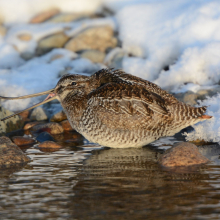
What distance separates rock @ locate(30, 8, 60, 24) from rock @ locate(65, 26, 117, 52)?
1.73 meters

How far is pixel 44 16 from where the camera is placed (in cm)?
1474

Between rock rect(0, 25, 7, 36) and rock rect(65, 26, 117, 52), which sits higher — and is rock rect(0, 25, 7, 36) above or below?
above

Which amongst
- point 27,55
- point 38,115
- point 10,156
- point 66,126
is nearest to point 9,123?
point 38,115

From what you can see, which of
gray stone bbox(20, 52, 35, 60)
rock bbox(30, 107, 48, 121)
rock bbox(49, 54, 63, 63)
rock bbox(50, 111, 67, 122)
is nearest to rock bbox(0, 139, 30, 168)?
rock bbox(50, 111, 67, 122)

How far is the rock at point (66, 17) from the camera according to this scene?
47.1 ft

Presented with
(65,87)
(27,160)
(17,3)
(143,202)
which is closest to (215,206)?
(143,202)

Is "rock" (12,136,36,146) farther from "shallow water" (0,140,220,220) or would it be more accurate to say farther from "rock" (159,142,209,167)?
"rock" (159,142,209,167)

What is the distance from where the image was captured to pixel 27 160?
714 cm

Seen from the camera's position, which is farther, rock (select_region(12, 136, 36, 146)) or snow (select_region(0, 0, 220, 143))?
snow (select_region(0, 0, 220, 143))

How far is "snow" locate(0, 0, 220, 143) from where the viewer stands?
10.8 meters

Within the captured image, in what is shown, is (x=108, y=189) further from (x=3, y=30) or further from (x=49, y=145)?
(x=3, y=30)

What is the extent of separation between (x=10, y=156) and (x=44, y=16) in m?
8.73

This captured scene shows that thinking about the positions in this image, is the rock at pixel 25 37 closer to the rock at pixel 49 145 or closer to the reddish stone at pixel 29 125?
the reddish stone at pixel 29 125

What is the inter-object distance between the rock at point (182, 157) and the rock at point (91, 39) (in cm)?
716
